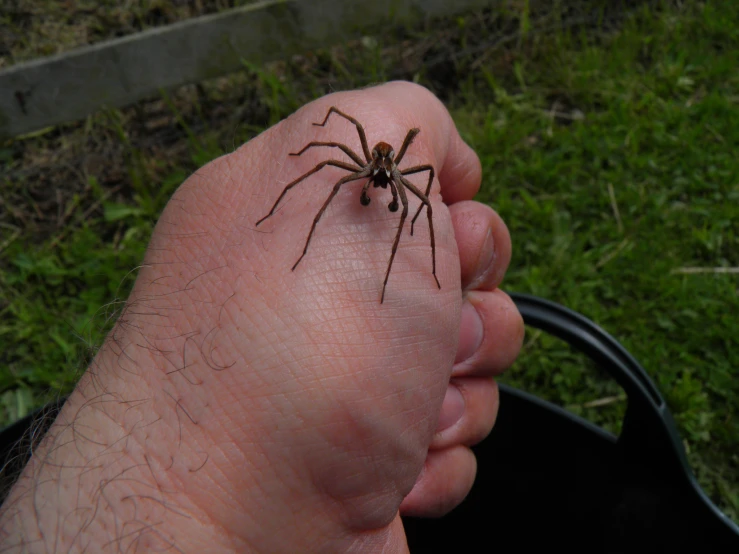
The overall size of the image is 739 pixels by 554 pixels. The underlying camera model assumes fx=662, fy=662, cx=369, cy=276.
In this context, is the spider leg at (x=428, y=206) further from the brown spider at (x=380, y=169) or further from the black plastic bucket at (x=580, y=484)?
the black plastic bucket at (x=580, y=484)

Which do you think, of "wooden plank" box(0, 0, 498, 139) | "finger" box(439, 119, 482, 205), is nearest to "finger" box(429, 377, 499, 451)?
"finger" box(439, 119, 482, 205)

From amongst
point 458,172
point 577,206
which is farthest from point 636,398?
point 577,206

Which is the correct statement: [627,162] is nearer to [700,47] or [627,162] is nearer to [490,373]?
[700,47]

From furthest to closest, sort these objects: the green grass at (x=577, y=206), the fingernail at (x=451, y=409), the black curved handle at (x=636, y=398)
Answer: the green grass at (x=577, y=206) < the fingernail at (x=451, y=409) < the black curved handle at (x=636, y=398)

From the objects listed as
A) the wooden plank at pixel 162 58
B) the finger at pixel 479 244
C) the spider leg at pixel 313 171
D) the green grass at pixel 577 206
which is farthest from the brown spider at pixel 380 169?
the wooden plank at pixel 162 58

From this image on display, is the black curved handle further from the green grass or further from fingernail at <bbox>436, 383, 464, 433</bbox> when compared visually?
the green grass

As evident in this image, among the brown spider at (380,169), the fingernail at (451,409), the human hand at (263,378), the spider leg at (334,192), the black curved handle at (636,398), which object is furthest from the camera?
the fingernail at (451,409)

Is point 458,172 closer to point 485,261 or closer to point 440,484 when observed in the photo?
point 485,261
